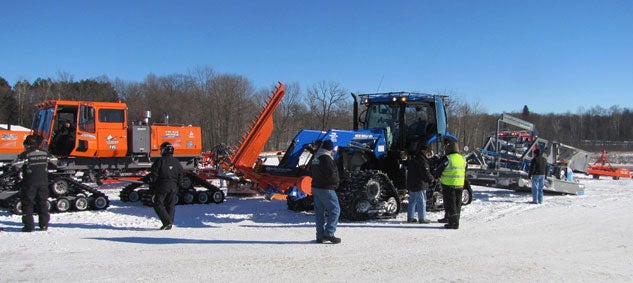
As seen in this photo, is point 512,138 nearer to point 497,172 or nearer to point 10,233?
point 497,172

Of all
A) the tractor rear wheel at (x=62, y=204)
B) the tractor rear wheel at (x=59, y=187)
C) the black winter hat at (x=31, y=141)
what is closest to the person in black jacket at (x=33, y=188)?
the black winter hat at (x=31, y=141)

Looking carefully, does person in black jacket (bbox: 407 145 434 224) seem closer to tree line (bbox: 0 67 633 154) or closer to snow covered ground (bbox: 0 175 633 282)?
snow covered ground (bbox: 0 175 633 282)

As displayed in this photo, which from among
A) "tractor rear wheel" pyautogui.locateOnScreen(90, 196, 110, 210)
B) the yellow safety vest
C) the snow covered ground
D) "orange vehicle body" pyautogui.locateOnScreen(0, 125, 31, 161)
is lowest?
the snow covered ground

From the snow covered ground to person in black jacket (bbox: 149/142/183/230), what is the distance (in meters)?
0.30

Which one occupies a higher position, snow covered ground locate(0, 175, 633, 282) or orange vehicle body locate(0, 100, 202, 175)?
orange vehicle body locate(0, 100, 202, 175)

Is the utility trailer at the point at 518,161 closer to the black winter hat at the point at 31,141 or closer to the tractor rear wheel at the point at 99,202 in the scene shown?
the tractor rear wheel at the point at 99,202

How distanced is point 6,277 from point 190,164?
12.0 m

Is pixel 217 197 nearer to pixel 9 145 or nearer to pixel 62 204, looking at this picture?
pixel 62 204

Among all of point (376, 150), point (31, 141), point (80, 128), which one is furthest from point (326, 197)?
point (80, 128)

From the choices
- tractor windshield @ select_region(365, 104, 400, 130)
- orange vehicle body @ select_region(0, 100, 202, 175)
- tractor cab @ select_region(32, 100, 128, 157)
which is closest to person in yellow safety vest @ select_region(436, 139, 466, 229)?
tractor windshield @ select_region(365, 104, 400, 130)

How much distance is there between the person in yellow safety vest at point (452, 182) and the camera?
8.52 m

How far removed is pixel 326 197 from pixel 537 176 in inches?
310

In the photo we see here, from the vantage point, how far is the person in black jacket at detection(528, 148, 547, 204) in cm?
1265

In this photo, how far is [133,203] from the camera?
12570 mm
